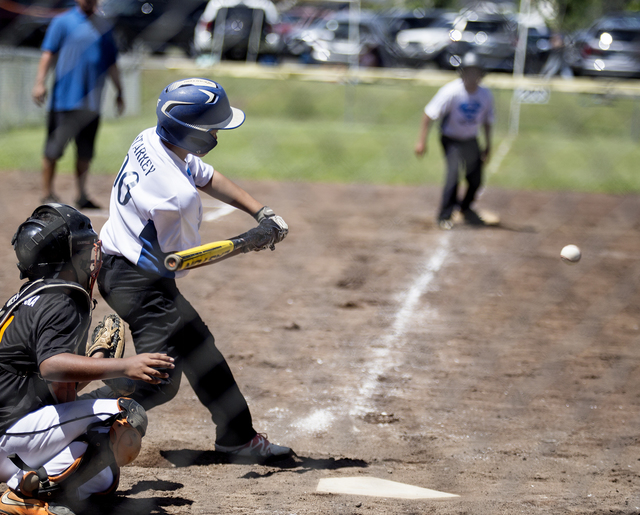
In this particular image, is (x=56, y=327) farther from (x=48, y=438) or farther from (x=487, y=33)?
(x=487, y=33)

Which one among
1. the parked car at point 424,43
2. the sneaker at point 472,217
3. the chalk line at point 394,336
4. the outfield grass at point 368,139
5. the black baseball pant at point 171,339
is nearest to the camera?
the black baseball pant at point 171,339

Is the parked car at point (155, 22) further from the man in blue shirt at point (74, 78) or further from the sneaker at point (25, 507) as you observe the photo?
the sneaker at point (25, 507)

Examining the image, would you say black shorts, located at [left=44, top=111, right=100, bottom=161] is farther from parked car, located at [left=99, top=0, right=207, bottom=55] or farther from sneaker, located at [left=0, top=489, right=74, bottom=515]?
parked car, located at [left=99, top=0, right=207, bottom=55]

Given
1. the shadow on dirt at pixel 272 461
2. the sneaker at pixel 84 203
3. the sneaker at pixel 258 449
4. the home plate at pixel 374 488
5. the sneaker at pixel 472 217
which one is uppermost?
the home plate at pixel 374 488

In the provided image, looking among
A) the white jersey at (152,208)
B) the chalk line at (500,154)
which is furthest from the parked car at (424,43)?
the white jersey at (152,208)

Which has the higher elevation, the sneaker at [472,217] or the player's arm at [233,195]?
the player's arm at [233,195]

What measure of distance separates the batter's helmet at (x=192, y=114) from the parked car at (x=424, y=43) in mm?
10943

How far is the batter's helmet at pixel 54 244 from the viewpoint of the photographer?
7.68ft

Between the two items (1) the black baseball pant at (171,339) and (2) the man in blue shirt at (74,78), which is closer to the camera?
(1) the black baseball pant at (171,339)

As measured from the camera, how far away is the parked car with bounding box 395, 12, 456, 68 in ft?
45.2

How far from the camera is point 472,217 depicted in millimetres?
7957

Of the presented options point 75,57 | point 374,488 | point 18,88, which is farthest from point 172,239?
point 18,88

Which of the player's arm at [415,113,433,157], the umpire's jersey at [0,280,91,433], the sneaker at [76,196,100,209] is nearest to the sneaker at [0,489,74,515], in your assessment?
the umpire's jersey at [0,280,91,433]

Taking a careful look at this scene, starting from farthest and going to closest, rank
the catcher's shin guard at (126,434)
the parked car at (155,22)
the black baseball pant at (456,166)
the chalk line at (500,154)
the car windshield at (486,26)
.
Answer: the parked car at (155,22) → the chalk line at (500,154) → the car windshield at (486,26) → the black baseball pant at (456,166) → the catcher's shin guard at (126,434)
